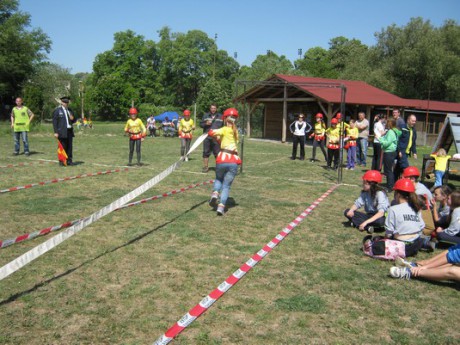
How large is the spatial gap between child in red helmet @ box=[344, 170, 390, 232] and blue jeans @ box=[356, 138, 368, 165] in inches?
363

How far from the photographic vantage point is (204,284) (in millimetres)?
4465

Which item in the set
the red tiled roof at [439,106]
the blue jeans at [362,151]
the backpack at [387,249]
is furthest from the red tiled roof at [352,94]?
the backpack at [387,249]

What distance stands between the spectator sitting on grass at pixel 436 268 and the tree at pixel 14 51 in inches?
1839

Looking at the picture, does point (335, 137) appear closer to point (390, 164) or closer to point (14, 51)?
point (390, 164)

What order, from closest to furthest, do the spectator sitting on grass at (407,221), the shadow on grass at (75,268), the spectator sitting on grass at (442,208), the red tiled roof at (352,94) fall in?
the shadow on grass at (75,268), the spectator sitting on grass at (407,221), the spectator sitting on grass at (442,208), the red tiled roof at (352,94)

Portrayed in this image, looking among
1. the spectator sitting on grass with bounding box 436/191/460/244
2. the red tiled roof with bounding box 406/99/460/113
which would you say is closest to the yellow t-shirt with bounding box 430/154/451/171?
the spectator sitting on grass with bounding box 436/191/460/244

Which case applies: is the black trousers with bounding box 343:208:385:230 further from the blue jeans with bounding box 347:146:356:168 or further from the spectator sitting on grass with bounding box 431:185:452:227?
the blue jeans with bounding box 347:146:356:168

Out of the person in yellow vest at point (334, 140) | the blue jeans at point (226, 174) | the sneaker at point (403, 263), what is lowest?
the sneaker at point (403, 263)

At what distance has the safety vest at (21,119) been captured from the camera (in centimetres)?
1425

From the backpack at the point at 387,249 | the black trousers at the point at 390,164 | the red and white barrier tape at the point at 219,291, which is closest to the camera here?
the red and white barrier tape at the point at 219,291

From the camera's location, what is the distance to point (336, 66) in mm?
77938

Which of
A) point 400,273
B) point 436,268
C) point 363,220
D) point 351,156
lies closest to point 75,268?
point 400,273

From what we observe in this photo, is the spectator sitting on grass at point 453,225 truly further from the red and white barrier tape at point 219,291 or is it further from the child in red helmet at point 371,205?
the red and white barrier tape at point 219,291

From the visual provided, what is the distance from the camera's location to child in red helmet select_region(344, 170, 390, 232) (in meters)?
A: 6.35
